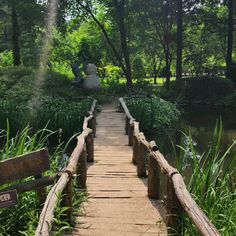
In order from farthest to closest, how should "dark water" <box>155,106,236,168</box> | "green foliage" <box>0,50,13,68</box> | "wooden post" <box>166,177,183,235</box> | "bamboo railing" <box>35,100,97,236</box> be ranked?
"green foliage" <box>0,50,13,68</box> → "dark water" <box>155,106,236,168</box> → "wooden post" <box>166,177,183,235</box> → "bamboo railing" <box>35,100,97,236</box>

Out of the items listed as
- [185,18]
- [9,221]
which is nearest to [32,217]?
[9,221]

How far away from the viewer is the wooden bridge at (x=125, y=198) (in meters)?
4.15

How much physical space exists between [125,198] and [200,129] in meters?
11.5

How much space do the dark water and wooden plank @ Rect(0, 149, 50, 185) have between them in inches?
257

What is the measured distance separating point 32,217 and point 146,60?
46354 millimetres

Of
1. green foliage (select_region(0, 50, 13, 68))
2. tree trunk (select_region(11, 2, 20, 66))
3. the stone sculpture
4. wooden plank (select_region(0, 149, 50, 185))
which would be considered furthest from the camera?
green foliage (select_region(0, 50, 13, 68))

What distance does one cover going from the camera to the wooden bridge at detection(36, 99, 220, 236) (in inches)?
163

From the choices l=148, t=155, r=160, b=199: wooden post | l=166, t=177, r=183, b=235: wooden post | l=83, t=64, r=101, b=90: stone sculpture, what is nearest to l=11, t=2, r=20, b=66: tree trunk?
l=83, t=64, r=101, b=90: stone sculpture

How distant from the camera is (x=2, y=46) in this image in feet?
116

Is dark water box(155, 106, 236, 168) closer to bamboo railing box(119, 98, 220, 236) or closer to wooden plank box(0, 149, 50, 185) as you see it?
bamboo railing box(119, 98, 220, 236)

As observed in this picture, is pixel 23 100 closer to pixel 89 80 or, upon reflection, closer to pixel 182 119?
pixel 89 80

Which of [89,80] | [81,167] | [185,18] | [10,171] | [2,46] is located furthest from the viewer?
[2,46]

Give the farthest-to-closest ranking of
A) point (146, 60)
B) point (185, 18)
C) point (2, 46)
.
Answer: point (146, 60) < point (2, 46) < point (185, 18)

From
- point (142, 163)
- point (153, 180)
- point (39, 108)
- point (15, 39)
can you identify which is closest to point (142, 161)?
point (142, 163)
